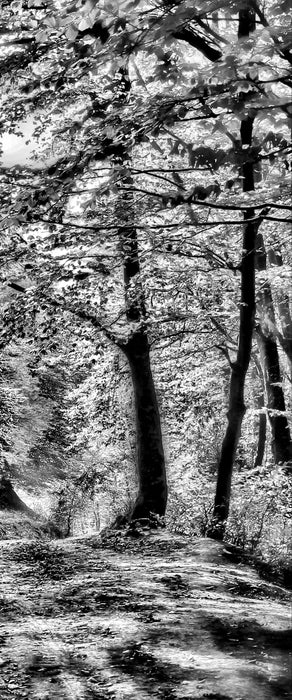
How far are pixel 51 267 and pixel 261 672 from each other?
5789 millimetres

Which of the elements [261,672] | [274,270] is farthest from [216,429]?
[261,672]

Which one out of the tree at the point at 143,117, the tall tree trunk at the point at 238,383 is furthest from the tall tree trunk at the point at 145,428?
the tree at the point at 143,117

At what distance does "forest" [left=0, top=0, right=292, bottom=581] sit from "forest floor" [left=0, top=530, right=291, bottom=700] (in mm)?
1556

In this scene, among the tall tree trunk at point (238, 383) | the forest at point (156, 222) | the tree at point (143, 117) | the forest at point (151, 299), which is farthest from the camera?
the tall tree trunk at point (238, 383)

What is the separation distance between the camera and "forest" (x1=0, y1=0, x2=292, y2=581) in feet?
16.1

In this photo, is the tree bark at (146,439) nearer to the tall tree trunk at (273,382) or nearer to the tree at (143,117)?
the tree at (143,117)

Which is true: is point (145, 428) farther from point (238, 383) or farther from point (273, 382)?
point (273, 382)

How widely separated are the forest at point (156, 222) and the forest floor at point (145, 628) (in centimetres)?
156

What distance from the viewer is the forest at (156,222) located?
193 inches

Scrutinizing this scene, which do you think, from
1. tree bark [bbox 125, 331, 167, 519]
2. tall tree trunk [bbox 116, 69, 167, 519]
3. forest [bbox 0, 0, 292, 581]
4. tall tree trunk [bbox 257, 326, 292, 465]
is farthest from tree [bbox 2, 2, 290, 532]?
tall tree trunk [bbox 257, 326, 292, 465]

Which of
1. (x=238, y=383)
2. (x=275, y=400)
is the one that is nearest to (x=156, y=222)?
(x=238, y=383)

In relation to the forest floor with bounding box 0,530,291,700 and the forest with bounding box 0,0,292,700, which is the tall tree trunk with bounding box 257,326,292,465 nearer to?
the forest with bounding box 0,0,292,700

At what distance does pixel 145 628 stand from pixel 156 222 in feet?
21.5

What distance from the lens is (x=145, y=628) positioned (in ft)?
19.7
